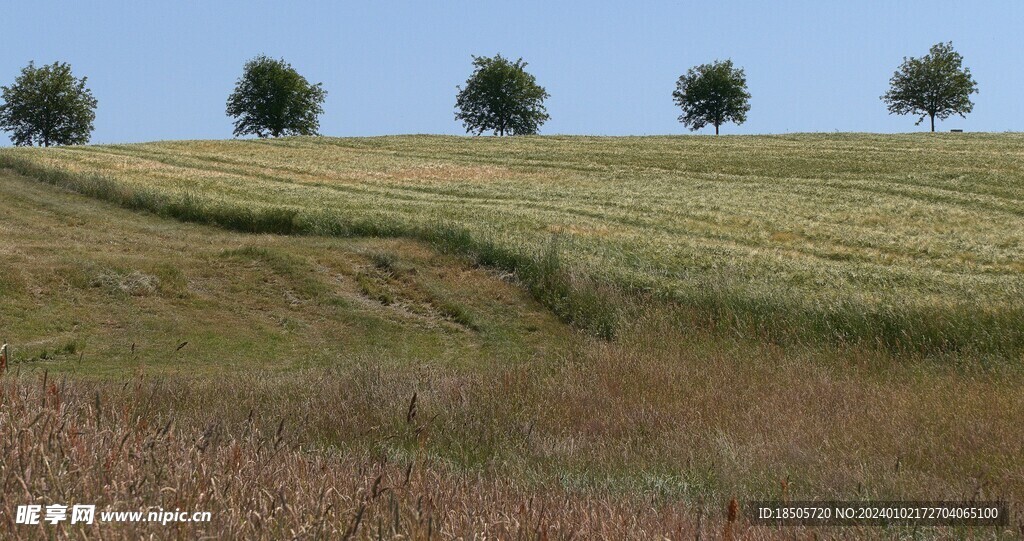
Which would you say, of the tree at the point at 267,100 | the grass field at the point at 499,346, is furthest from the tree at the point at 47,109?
the grass field at the point at 499,346

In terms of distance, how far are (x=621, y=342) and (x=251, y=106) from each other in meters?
59.3

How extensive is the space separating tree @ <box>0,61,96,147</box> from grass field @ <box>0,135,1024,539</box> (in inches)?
1274

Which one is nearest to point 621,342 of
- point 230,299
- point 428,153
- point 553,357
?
point 553,357

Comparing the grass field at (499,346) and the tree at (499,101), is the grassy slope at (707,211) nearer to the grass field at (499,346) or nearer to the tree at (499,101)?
the grass field at (499,346)

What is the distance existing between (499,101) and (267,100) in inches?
682

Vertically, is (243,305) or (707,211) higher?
(707,211)

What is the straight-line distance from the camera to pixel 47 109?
60031 millimetres

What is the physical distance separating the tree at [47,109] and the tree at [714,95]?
4356 centimetres

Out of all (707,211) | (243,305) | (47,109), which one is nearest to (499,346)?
(243,305)

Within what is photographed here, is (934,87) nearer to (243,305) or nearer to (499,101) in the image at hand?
(499,101)

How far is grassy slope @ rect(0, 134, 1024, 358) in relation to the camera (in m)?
14.1

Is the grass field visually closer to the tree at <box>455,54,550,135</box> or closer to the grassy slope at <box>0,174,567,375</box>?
the grassy slope at <box>0,174,567,375</box>

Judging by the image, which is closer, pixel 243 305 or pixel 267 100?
pixel 243 305

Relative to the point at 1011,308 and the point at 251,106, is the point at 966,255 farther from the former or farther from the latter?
the point at 251,106
